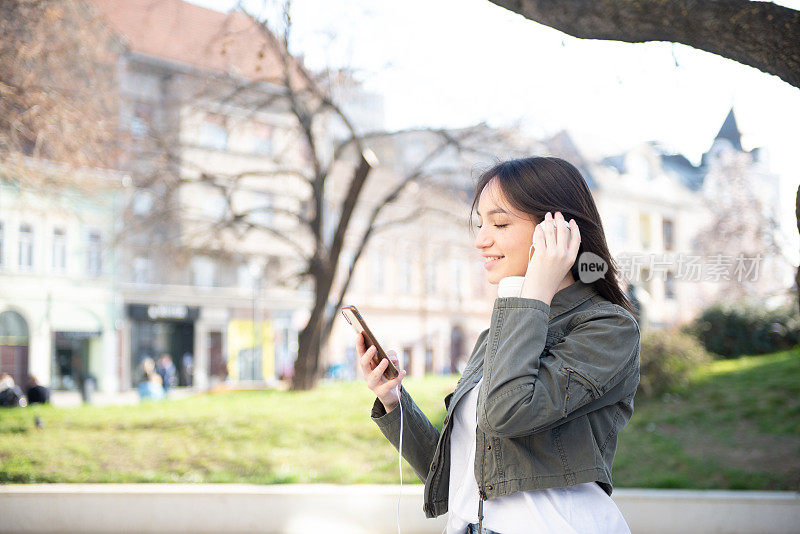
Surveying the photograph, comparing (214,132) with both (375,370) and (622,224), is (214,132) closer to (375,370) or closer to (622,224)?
(375,370)

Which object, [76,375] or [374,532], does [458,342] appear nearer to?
[76,375]

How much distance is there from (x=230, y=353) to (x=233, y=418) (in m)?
23.3

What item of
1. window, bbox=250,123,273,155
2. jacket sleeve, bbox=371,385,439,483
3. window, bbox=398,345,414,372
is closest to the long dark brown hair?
jacket sleeve, bbox=371,385,439,483

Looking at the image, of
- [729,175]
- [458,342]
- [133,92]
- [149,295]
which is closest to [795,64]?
[133,92]

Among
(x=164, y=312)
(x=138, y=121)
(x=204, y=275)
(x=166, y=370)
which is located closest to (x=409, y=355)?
(x=204, y=275)

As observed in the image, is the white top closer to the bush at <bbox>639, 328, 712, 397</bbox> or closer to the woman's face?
the woman's face

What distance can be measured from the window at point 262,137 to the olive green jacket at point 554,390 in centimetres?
1330

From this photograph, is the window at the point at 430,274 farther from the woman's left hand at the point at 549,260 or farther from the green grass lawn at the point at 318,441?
the woman's left hand at the point at 549,260

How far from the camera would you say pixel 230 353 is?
32.8m

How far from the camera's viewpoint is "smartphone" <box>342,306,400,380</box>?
6.99ft

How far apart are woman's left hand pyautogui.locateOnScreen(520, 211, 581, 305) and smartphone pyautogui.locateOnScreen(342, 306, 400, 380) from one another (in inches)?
19.6

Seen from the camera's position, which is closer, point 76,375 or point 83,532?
point 83,532

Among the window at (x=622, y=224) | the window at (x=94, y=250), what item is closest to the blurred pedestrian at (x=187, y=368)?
the window at (x=94, y=250)

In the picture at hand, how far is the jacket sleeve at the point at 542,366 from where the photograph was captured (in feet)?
5.56
